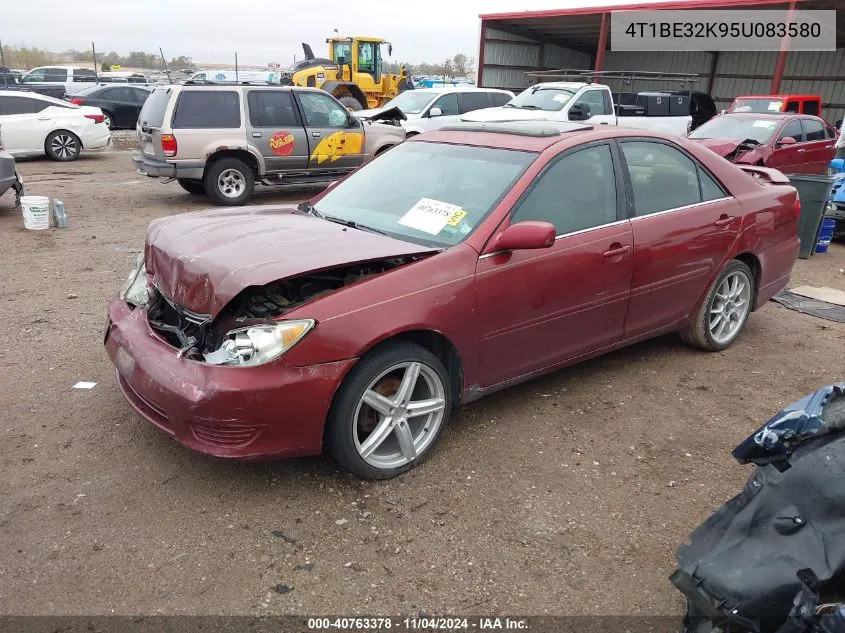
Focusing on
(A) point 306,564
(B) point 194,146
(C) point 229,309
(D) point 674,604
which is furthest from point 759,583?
(B) point 194,146

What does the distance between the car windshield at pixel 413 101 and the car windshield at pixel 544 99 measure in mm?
1751

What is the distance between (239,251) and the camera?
10.3ft

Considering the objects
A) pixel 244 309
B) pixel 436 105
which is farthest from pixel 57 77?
pixel 244 309

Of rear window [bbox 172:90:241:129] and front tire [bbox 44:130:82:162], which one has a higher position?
rear window [bbox 172:90:241:129]

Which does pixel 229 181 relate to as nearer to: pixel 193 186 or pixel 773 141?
pixel 193 186

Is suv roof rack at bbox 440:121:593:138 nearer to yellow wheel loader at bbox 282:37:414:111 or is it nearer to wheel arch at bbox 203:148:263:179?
wheel arch at bbox 203:148:263:179

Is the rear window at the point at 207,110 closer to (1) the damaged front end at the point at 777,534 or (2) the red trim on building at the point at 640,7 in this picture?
(1) the damaged front end at the point at 777,534

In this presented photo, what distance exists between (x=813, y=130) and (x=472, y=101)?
6686 millimetres

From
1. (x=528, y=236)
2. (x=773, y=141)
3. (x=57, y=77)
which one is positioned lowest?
(x=528, y=236)

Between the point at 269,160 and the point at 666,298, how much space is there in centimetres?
735

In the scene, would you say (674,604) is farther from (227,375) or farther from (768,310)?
(768,310)

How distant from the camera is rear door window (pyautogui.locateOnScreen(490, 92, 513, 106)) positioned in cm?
1507

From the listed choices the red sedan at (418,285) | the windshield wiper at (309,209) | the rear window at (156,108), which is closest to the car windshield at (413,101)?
the rear window at (156,108)

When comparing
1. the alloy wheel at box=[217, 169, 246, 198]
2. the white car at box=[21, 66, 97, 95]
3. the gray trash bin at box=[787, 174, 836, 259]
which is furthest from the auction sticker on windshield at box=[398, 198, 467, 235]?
the white car at box=[21, 66, 97, 95]
